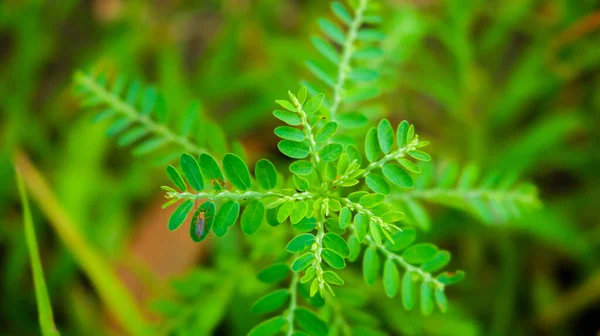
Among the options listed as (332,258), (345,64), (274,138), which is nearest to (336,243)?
(332,258)

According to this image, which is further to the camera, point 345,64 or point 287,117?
point 345,64

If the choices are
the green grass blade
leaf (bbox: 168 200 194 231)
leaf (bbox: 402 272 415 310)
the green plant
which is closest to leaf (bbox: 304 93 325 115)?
the green plant

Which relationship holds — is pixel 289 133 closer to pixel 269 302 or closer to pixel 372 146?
pixel 372 146

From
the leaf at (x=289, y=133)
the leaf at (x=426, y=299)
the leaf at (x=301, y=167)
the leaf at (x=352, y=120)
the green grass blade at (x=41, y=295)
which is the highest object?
the leaf at (x=352, y=120)

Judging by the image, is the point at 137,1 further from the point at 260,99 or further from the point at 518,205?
the point at 518,205

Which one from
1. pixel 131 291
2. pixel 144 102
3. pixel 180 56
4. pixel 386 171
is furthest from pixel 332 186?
pixel 180 56

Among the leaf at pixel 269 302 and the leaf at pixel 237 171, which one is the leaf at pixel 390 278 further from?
the leaf at pixel 237 171

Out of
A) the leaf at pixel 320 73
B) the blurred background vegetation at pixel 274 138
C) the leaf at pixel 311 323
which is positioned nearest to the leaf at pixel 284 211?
the leaf at pixel 311 323
